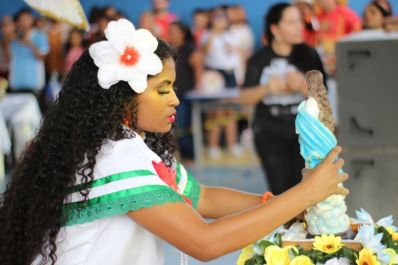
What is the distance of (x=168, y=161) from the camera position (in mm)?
3094

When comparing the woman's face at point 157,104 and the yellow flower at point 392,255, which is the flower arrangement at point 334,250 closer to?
the yellow flower at point 392,255

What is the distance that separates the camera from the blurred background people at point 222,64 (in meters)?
10.9

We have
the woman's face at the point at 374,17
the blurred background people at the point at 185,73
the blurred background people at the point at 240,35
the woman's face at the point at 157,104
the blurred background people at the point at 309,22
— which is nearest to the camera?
the woman's face at the point at 157,104

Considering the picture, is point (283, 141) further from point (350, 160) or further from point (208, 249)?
point (208, 249)

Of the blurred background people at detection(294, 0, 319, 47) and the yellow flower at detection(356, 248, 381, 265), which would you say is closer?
the yellow flower at detection(356, 248, 381, 265)

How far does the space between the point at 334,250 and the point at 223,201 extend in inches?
24.4

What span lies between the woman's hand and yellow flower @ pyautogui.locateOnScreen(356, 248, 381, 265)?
7.4 inches

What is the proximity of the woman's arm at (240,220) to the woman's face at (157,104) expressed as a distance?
30 centimetres

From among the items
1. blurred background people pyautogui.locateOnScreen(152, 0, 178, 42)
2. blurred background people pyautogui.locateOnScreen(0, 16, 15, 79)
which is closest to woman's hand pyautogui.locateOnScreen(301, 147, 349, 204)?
blurred background people pyautogui.locateOnScreen(152, 0, 178, 42)

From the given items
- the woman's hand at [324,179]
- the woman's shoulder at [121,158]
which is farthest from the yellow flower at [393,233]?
the woman's shoulder at [121,158]

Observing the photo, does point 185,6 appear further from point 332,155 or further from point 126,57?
point 332,155

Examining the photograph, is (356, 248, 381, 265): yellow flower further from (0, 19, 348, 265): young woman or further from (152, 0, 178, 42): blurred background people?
(152, 0, 178, 42): blurred background people

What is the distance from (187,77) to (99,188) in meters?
8.07

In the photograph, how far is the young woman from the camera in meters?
2.53
